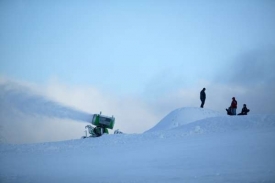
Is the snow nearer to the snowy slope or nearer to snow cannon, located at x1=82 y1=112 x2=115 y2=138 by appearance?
snow cannon, located at x1=82 y1=112 x2=115 y2=138

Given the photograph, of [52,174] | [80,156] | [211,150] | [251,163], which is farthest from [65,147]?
[251,163]

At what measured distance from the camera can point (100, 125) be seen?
27547 mm

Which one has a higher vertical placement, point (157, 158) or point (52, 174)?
point (157, 158)

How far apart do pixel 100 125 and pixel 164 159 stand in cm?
1573

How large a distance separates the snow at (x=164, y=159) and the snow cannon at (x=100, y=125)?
7.25 meters

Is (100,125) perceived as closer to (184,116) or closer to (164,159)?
(184,116)

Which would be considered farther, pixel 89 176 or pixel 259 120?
pixel 259 120

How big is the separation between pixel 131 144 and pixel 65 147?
4967 mm

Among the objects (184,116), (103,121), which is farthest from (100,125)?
(184,116)

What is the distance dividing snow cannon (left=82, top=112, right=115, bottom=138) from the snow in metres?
7.25

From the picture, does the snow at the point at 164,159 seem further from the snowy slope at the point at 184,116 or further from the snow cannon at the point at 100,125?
the snowy slope at the point at 184,116

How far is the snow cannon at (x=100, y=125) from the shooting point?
1065 inches

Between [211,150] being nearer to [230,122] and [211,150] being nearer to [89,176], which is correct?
[89,176]

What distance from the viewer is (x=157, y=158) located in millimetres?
12883
